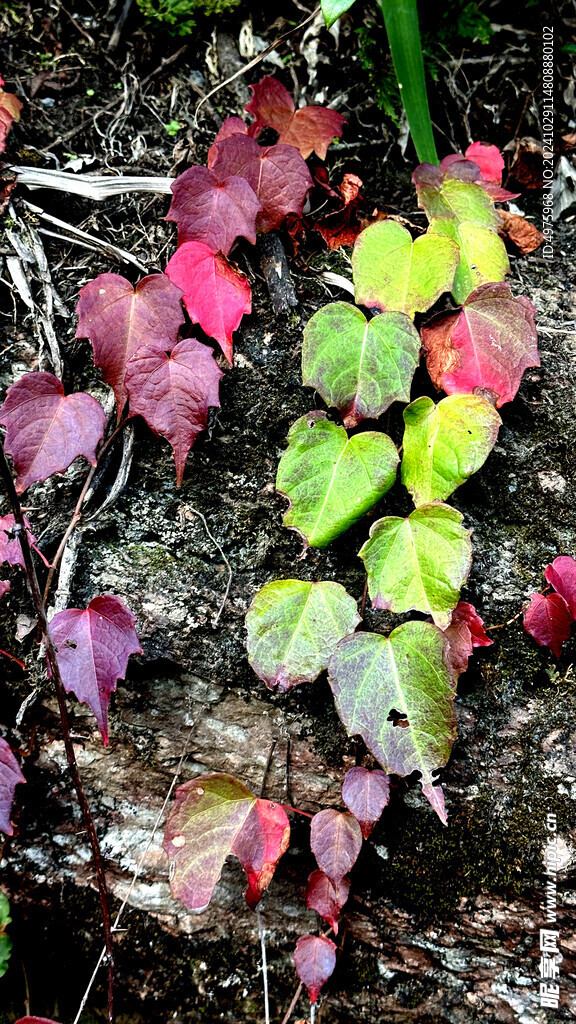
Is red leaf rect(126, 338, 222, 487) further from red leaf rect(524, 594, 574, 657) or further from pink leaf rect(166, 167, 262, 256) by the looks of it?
red leaf rect(524, 594, 574, 657)

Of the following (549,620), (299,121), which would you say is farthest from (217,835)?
(299,121)

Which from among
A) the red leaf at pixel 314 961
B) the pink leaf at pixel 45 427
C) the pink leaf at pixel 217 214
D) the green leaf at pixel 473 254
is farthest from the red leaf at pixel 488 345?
the red leaf at pixel 314 961

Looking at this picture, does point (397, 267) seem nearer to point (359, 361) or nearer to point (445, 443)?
point (359, 361)

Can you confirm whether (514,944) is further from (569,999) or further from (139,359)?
(139,359)

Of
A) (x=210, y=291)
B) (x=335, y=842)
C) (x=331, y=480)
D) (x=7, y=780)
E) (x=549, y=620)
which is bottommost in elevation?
(x=335, y=842)

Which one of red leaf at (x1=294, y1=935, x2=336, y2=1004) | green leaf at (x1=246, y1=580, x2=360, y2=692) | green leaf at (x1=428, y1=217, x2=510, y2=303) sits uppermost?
green leaf at (x1=428, y1=217, x2=510, y2=303)

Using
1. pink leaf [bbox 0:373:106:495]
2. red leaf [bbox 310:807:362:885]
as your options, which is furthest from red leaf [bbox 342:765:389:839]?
pink leaf [bbox 0:373:106:495]
